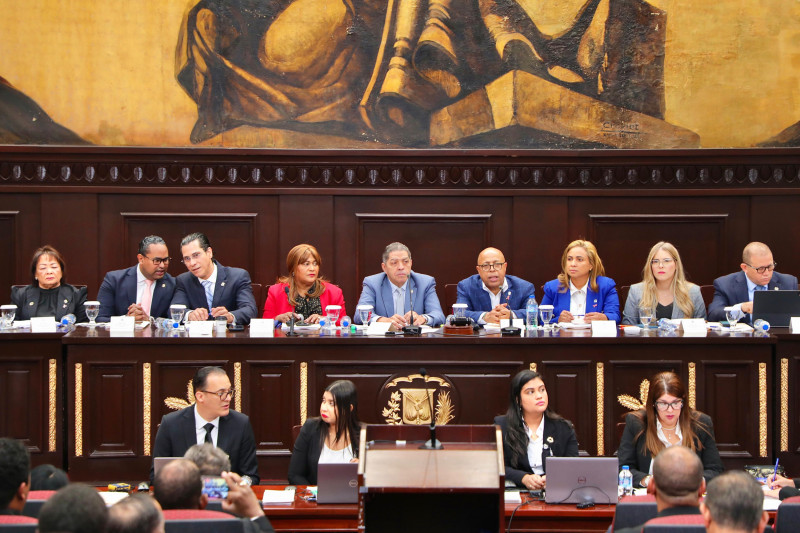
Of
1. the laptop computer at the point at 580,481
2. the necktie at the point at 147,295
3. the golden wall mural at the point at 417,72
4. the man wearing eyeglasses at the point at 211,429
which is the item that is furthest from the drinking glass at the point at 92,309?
the laptop computer at the point at 580,481

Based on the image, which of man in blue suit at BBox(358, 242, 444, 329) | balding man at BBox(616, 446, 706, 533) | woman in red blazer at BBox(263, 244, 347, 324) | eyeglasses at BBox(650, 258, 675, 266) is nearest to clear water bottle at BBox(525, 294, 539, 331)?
man in blue suit at BBox(358, 242, 444, 329)

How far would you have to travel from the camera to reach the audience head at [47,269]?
6.64 metres

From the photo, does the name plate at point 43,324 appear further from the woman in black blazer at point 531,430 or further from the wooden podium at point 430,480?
the wooden podium at point 430,480

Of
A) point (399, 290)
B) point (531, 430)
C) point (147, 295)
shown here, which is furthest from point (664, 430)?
point (147, 295)

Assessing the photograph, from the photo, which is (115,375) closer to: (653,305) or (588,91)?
(653,305)

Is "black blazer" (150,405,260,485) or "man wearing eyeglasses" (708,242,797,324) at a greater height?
"man wearing eyeglasses" (708,242,797,324)

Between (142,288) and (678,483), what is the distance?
4.84m

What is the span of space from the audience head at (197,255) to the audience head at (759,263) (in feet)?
13.0

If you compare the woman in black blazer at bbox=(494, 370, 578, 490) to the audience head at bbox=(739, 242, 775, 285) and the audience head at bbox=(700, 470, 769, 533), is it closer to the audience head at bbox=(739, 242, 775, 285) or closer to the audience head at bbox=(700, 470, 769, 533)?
the audience head at bbox=(700, 470, 769, 533)

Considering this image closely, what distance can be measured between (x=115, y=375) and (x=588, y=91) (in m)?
4.74

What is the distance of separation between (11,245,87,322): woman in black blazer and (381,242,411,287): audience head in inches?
88.7

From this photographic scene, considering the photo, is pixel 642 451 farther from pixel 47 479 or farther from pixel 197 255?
pixel 197 255

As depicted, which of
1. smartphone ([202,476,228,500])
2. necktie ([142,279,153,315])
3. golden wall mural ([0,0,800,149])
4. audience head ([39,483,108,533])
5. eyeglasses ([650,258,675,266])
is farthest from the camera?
golden wall mural ([0,0,800,149])

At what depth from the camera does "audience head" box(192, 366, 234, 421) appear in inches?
182
